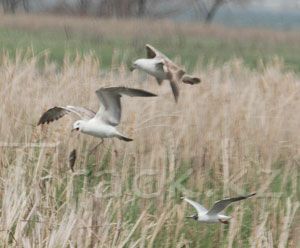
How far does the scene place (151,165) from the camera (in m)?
4.22

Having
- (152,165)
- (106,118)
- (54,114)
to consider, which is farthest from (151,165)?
(106,118)

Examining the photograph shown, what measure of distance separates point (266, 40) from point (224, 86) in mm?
14165

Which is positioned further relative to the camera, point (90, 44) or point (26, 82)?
point (90, 44)

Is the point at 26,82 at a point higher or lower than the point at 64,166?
higher

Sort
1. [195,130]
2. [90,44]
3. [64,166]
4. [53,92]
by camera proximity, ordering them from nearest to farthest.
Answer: [64,166]
[195,130]
[53,92]
[90,44]

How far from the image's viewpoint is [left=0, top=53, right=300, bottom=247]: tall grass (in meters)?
3.40

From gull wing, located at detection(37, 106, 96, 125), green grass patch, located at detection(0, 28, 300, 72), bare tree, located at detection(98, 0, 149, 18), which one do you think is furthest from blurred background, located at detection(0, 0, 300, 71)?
bare tree, located at detection(98, 0, 149, 18)

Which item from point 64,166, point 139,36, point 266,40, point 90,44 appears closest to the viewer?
point 64,166

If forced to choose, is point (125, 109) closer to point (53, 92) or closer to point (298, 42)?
point (53, 92)

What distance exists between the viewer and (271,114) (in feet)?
17.8

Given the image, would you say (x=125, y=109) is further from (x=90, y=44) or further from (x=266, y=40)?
(x=266, y=40)

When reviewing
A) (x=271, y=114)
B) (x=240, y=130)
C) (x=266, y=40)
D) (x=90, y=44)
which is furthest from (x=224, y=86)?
(x=266, y=40)

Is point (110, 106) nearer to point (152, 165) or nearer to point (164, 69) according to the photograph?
point (164, 69)

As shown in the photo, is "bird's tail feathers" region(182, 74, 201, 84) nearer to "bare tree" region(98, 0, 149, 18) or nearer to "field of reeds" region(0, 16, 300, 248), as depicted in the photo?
"field of reeds" region(0, 16, 300, 248)
